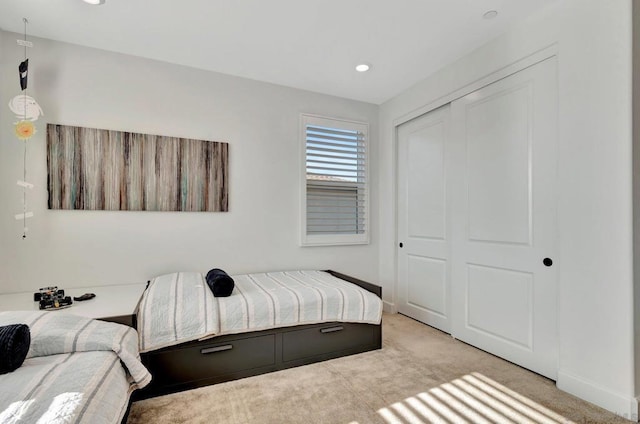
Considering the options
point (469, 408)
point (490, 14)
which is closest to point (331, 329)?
point (469, 408)

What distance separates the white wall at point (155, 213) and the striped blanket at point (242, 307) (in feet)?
1.54

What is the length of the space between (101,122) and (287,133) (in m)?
1.69

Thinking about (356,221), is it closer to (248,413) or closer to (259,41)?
(259,41)

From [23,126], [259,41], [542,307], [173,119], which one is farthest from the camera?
[173,119]

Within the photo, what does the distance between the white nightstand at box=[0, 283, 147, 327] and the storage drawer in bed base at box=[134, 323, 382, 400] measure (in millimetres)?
305

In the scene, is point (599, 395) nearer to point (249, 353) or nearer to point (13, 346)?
point (249, 353)

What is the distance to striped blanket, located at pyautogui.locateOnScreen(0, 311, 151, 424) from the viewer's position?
1.10m

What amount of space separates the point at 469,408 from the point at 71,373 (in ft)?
→ 6.68

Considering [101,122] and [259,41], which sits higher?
[259,41]

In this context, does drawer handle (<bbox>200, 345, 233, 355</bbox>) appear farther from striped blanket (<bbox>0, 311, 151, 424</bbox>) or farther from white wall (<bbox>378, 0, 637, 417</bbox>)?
white wall (<bbox>378, 0, 637, 417</bbox>)

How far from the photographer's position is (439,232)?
3182 mm

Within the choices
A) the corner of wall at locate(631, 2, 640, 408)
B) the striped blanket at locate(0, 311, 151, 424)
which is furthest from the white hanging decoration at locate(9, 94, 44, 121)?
the corner of wall at locate(631, 2, 640, 408)

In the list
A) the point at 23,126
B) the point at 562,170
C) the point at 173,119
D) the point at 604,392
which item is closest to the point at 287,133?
the point at 173,119

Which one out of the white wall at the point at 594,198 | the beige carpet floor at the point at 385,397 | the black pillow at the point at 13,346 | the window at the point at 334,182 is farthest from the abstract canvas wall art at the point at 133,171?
the white wall at the point at 594,198
